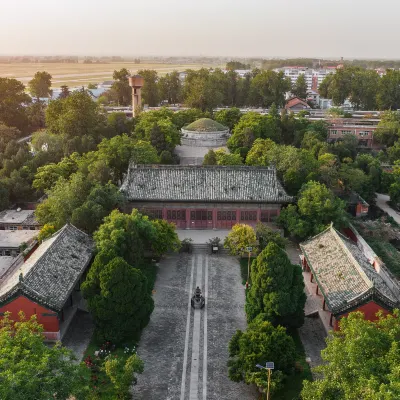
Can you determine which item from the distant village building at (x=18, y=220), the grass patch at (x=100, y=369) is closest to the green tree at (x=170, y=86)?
the distant village building at (x=18, y=220)

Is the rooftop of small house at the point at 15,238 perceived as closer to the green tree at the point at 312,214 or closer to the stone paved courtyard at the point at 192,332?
the stone paved courtyard at the point at 192,332

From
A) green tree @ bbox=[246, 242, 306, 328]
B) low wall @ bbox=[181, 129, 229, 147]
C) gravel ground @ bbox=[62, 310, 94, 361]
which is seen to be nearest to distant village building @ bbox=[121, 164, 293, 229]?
gravel ground @ bbox=[62, 310, 94, 361]

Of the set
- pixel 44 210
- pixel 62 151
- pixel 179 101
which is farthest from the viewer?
pixel 179 101

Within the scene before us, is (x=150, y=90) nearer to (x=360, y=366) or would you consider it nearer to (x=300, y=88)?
(x=300, y=88)

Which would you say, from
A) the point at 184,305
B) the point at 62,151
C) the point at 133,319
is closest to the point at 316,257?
the point at 184,305

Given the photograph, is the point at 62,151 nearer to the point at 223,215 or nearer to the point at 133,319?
the point at 223,215

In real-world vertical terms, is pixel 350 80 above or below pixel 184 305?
above

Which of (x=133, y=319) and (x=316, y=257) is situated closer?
(x=133, y=319)

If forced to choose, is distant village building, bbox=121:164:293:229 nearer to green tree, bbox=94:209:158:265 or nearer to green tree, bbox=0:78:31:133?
green tree, bbox=94:209:158:265
